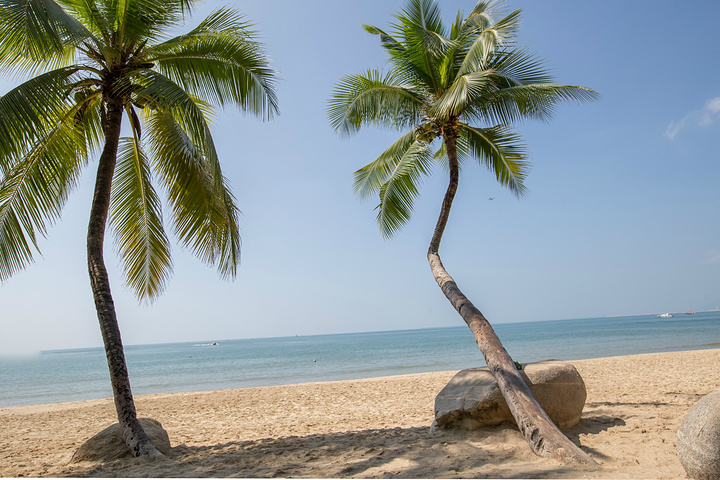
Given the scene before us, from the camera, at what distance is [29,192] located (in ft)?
19.5

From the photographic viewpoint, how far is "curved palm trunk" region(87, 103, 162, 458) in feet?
17.1

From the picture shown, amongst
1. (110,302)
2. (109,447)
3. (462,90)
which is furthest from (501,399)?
(110,302)

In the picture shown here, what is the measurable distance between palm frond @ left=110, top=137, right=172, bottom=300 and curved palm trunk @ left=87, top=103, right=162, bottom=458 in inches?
56.2

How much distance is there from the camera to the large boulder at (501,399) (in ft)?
16.6

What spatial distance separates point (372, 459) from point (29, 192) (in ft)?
18.6

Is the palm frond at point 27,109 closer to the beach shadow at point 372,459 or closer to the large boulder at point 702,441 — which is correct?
the beach shadow at point 372,459

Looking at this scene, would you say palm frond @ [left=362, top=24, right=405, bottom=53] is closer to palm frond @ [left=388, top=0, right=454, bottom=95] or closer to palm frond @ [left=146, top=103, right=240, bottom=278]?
palm frond @ [left=388, top=0, right=454, bottom=95]

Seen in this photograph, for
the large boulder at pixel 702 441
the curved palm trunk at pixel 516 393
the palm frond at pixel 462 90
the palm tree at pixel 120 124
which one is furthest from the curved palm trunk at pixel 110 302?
the large boulder at pixel 702 441

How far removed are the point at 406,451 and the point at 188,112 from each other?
4.85 m

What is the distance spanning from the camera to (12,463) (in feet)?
18.3

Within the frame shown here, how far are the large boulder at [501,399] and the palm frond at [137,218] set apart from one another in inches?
214

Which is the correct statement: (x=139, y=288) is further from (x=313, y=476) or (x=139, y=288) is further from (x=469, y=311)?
(x=469, y=311)

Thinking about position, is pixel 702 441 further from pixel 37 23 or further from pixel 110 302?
pixel 37 23

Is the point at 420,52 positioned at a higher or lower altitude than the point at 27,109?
higher
